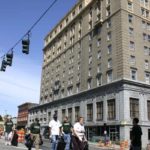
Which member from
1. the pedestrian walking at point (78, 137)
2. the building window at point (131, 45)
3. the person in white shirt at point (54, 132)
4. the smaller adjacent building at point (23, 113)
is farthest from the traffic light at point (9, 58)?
the smaller adjacent building at point (23, 113)

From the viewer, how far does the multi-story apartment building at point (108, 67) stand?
151ft

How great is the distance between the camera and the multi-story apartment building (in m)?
45.9

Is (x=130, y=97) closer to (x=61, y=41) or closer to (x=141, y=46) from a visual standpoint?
(x=141, y=46)

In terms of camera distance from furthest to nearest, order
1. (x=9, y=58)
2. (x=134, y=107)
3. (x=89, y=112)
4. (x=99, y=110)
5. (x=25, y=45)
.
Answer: (x=89, y=112) < (x=99, y=110) < (x=134, y=107) < (x=9, y=58) < (x=25, y=45)

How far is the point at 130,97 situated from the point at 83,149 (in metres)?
33.9

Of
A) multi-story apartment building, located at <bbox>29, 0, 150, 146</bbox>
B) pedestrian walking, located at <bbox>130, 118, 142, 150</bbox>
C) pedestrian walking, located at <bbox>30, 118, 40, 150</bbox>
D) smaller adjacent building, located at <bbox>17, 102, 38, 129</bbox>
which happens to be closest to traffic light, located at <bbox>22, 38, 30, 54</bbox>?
pedestrian walking, located at <bbox>30, 118, 40, 150</bbox>

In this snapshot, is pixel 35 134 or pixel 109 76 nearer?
pixel 35 134

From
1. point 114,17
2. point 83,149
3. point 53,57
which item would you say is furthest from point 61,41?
point 83,149

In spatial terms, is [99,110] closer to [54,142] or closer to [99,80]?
[99,80]

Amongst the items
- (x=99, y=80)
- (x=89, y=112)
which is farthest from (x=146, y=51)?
(x=89, y=112)

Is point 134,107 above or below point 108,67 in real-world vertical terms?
below

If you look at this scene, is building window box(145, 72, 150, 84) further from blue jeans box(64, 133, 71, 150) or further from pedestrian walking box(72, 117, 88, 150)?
pedestrian walking box(72, 117, 88, 150)

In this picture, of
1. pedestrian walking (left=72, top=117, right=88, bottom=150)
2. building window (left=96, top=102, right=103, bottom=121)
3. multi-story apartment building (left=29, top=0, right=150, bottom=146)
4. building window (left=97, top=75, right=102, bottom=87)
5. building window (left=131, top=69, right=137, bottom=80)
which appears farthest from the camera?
building window (left=97, top=75, right=102, bottom=87)

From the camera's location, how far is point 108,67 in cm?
5044
